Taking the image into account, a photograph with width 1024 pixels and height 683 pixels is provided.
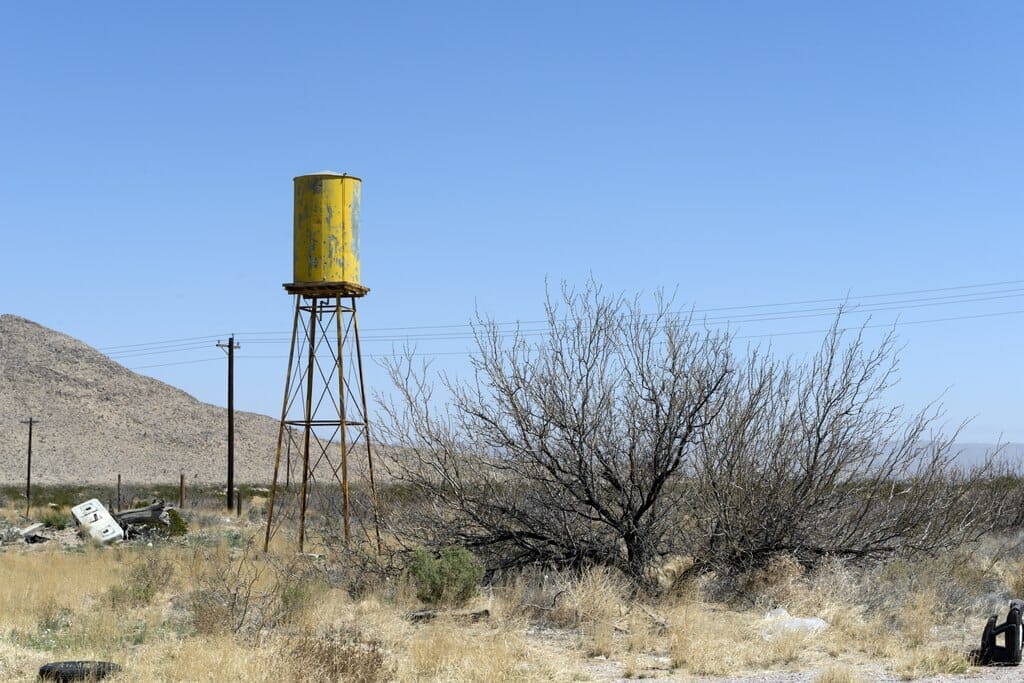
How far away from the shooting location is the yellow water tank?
792 inches

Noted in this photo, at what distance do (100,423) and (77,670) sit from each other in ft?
262

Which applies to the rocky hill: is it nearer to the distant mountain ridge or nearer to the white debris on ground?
the distant mountain ridge

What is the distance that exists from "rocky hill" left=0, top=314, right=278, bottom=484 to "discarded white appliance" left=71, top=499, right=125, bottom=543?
4799 cm

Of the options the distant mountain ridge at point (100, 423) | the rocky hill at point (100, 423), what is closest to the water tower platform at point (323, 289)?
the distant mountain ridge at point (100, 423)

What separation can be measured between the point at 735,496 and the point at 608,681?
509cm

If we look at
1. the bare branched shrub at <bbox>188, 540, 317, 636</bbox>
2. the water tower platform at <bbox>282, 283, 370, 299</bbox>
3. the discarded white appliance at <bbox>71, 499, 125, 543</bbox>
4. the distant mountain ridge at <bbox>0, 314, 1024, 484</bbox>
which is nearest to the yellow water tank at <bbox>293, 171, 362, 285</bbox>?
the water tower platform at <bbox>282, 283, 370, 299</bbox>

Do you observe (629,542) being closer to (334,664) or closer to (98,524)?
(334,664)

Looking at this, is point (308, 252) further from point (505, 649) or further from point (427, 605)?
point (505, 649)

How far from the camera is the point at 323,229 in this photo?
20.1 metres

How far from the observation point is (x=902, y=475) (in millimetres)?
16266

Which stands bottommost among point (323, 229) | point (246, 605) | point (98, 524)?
point (246, 605)

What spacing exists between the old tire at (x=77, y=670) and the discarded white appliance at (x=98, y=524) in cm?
1819

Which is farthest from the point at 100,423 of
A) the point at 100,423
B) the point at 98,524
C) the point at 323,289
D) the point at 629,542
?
the point at 629,542

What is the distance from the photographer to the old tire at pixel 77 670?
10023 mm
